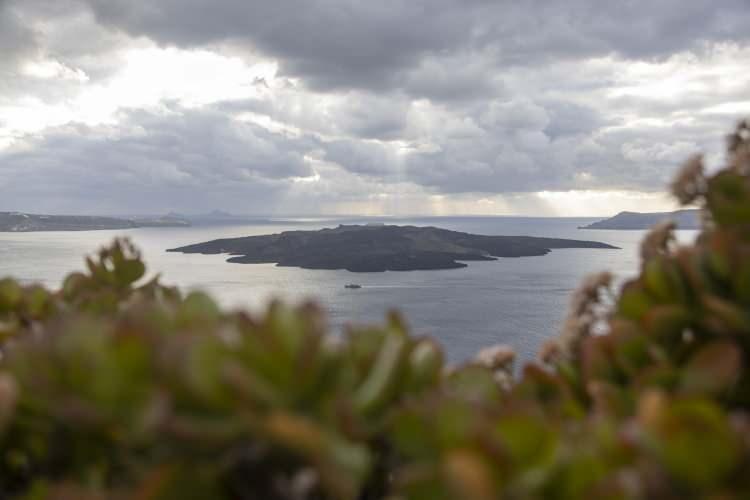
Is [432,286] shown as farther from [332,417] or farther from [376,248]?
[332,417]

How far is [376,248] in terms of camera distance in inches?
4616

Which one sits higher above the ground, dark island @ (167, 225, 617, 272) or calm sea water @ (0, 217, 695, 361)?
dark island @ (167, 225, 617, 272)

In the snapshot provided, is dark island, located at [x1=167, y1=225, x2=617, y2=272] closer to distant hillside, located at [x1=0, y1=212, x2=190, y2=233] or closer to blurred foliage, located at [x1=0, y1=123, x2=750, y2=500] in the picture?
distant hillside, located at [x1=0, y1=212, x2=190, y2=233]

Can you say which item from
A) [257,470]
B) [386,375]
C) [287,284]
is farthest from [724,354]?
[287,284]

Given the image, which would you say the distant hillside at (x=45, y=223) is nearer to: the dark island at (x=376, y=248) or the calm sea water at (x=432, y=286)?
the calm sea water at (x=432, y=286)

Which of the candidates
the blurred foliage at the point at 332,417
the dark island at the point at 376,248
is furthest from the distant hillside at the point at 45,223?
the blurred foliage at the point at 332,417

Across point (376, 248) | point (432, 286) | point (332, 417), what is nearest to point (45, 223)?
point (376, 248)

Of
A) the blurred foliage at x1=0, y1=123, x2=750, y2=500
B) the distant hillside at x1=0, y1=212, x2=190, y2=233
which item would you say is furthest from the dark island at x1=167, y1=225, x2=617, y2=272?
the blurred foliage at x1=0, y1=123, x2=750, y2=500

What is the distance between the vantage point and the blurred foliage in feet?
3.57

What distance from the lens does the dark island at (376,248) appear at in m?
108

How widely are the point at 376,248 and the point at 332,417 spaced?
4569 inches

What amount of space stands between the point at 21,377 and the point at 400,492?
90 centimetres

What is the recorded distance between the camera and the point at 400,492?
1130 millimetres

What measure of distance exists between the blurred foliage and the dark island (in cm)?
10136
